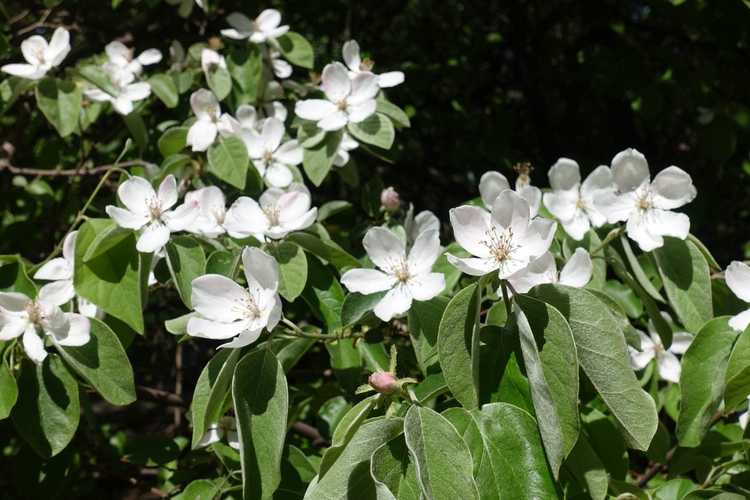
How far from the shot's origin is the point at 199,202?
1424 mm

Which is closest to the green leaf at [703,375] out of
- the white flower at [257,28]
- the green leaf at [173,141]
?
A: the green leaf at [173,141]

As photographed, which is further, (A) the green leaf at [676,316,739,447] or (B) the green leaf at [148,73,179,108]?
(B) the green leaf at [148,73,179,108]

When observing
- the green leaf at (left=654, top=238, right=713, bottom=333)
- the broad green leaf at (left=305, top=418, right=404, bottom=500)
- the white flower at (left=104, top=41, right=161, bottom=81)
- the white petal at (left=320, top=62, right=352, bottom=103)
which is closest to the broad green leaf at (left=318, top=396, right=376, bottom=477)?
the broad green leaf at (left=305, top=418, right=404, bottom=500)

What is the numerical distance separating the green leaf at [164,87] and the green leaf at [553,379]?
1.29 m

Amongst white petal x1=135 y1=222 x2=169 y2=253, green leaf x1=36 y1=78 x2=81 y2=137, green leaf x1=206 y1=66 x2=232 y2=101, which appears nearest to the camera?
white petal x1=135 y1=222 x2=169 y2=253

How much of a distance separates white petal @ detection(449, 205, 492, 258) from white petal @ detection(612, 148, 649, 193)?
14.8 inches

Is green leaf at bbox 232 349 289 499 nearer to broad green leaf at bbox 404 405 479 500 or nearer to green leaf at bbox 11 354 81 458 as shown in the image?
broad green leaf at bbox 404 405 479 500

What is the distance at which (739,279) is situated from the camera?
46.3 inches

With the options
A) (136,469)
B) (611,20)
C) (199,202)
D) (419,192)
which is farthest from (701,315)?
(611,20)

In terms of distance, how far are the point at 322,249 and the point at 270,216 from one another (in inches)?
4.7

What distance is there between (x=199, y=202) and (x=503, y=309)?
632 millimetres

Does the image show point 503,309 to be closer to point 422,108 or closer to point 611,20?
point 422,108

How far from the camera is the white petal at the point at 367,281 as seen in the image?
1222 millimetres

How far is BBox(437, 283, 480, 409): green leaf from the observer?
977mm
